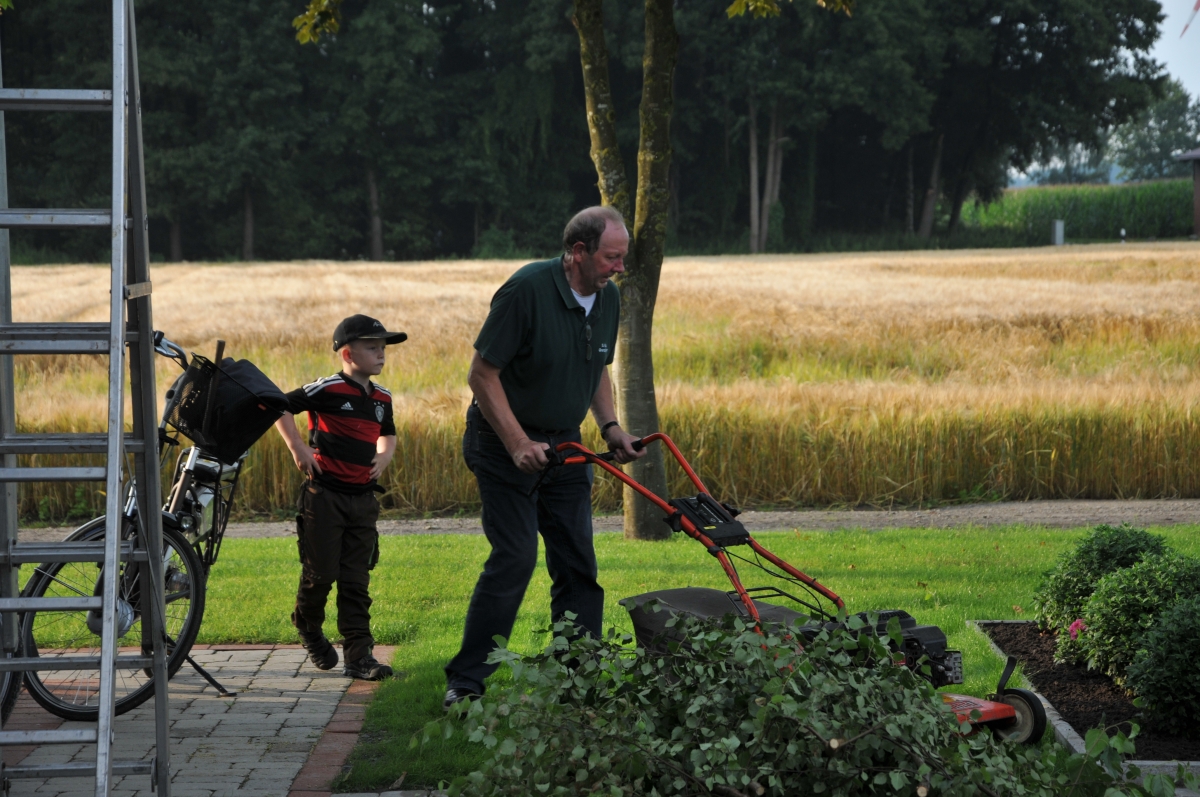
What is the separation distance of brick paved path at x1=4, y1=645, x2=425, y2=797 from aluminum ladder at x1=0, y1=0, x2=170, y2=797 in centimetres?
55

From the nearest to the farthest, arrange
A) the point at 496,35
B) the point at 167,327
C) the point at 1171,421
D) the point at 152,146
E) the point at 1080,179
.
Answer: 1. the point at 1171,421
2. the point at 167,327
3. the point at 152,146
4. the point at 496,35
5. the point at 1080,179

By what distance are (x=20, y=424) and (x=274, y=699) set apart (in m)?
7.81

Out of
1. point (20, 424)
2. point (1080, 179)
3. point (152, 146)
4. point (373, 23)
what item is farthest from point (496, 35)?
point (1080, 179)

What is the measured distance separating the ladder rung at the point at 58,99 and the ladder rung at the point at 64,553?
1300 mm

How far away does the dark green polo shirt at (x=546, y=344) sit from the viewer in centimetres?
470

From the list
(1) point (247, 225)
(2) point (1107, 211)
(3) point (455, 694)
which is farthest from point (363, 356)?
(2) point (1107, 211)

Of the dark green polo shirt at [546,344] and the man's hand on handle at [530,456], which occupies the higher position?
the dark green polo shirt at [546,344]

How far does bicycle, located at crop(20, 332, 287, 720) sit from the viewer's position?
509 centimetres

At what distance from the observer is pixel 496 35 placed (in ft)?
200

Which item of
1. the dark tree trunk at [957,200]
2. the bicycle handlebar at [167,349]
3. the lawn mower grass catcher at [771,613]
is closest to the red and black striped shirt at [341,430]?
the bicycle handlebar at [167,349]

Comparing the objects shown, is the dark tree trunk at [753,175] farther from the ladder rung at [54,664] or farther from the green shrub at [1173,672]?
the ladder rung at [54,664]

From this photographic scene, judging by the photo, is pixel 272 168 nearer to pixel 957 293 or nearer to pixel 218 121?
pixel 218 121

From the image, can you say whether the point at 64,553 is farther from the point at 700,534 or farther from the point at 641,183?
the point at 641,183

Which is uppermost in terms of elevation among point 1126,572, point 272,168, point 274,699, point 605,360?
point 272,168
